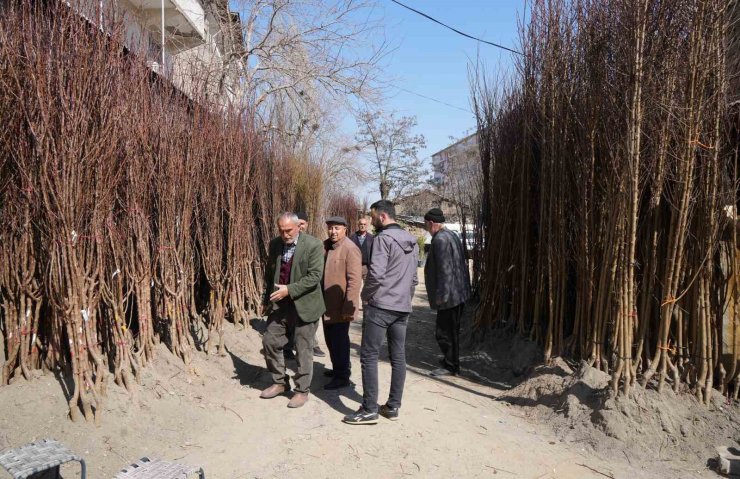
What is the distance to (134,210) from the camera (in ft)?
13.1

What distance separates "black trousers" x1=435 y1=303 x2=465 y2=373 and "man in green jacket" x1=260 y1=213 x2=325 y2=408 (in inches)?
62.5

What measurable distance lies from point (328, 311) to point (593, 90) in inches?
110

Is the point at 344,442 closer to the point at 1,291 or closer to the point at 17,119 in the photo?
the point at 1,291

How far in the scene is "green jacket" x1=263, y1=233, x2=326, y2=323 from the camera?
13.6 feet

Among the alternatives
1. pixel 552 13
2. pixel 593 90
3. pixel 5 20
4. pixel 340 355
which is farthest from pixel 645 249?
pixel 5 20

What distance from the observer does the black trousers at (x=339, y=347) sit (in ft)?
15.1

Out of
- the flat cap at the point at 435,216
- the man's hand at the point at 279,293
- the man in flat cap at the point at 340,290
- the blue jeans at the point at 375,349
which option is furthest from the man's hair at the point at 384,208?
the flat cap at the point at 435,216

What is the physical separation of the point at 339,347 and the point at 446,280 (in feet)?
4.37

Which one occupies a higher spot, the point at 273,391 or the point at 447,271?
the point at 447,271

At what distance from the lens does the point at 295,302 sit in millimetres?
4180

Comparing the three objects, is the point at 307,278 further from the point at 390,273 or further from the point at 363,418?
the point at 363,418

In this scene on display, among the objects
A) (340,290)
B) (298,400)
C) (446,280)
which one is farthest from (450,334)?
(298,400)

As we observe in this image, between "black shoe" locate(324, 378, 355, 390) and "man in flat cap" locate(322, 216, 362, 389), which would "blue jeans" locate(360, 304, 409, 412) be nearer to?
"man in flat cap" locate(322, 216, 362, 389)

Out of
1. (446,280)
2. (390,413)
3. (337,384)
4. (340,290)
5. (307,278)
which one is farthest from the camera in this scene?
(446,280)
